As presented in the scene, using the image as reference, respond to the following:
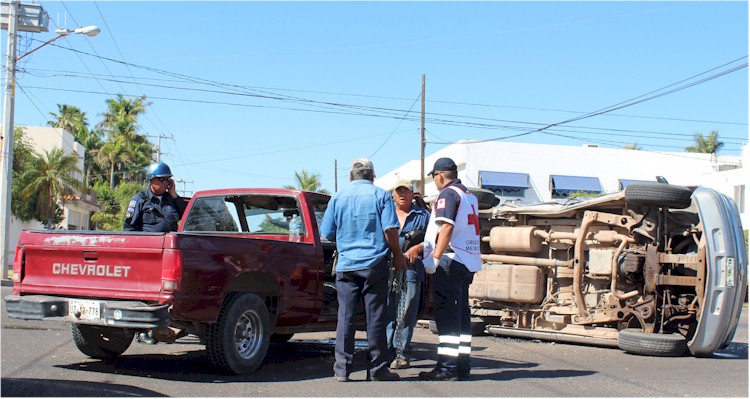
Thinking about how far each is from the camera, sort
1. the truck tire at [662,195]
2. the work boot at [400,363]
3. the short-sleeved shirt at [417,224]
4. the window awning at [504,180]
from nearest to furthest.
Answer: the work boot at [400,363]
the short-sleeved shirt at [417,224]
the truck tire at [662,195]
the window awning at [504,180]

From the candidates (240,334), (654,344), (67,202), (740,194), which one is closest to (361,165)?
(240,334)

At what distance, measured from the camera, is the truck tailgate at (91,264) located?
671cm

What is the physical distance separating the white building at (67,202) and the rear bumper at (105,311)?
43.1 m

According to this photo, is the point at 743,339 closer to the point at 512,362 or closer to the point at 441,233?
the point at 512,362

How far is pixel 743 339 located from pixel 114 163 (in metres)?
59.7

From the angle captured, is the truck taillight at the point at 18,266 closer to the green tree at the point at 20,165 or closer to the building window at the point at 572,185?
the green tree at the point at 20,165

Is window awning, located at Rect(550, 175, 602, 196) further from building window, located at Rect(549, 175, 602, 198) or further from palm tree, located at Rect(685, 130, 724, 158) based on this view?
palm tree, located at Rect(685, 130, 724, 158)

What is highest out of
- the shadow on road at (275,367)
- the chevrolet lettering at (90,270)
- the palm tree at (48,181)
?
the palm tree at (48,181)

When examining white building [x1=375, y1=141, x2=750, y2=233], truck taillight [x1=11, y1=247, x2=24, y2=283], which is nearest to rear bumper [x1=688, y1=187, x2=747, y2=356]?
truck taillight [x1=11, y1=247, x2=24, y2=283]

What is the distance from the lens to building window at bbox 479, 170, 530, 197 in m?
44.6

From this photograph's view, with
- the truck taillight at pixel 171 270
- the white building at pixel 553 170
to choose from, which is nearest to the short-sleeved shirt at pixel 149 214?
the truck taillight at pixel 171 270

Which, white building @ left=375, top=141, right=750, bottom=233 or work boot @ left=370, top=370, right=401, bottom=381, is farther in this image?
white building @ left=375, top=141, right=750, bottom=233

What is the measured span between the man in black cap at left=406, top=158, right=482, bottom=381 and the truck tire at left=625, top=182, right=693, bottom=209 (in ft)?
11.1

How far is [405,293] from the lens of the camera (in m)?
8.45
